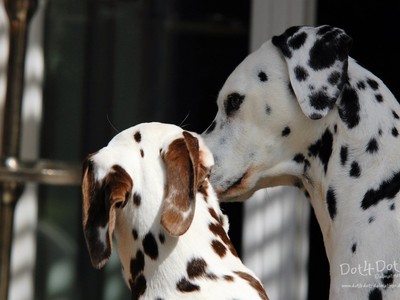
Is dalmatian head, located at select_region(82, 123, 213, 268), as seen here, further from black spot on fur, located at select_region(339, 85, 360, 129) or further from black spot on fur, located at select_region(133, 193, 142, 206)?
black spot on fur, located at select_region(339, 85, 360, 129)

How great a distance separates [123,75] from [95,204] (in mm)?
3482

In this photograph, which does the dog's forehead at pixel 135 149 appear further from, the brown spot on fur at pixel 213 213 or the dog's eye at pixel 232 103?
the dog's eye at pixel 232 103

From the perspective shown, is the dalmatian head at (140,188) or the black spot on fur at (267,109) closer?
the dalmatian head at (140,188)

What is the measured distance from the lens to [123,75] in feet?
23.0

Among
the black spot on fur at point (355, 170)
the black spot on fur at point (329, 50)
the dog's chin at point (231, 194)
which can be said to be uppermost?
the black spot on fur at point (329, 50)

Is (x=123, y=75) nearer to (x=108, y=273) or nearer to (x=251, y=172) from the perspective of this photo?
(x=108, y=273)

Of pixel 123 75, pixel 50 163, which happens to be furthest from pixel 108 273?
pixel 123 75

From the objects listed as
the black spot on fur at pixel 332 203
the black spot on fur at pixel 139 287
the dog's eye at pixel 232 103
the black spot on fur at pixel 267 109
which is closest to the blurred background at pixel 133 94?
the dog's eye at pixel 232 103

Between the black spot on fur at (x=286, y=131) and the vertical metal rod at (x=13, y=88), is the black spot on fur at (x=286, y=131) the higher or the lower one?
the higher one

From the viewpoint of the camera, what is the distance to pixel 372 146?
166 inches

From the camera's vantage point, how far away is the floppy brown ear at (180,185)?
3502 millimetres

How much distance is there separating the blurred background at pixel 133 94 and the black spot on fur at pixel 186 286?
3.23 metres

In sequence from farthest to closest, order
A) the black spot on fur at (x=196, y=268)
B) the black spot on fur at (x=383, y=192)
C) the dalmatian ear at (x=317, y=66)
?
the dalmatian ear at (x=317, y=66) < the black spot on fur at (x=383, y=192) < the black spot on fur at (x=196, y=268)

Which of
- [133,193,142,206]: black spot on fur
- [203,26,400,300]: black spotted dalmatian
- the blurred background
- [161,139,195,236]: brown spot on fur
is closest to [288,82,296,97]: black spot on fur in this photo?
[203,26,400,300]: black spotted dalmatian
